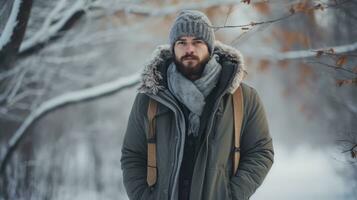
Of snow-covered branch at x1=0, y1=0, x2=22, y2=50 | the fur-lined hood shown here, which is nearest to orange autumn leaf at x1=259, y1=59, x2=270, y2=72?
snow-covered branch at x1=0, y1=0, x2=22, y2=50

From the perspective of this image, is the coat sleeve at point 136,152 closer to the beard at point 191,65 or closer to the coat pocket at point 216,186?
the beard at point 191,65

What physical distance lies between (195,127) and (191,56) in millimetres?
367

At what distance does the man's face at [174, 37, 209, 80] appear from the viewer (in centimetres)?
302

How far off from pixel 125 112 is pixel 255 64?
1179cm

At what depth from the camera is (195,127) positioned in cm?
294

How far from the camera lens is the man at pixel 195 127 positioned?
114 inches

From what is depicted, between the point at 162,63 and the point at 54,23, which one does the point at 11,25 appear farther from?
the point at 54,23

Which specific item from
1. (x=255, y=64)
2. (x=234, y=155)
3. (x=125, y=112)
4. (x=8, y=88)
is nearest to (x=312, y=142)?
(x=125, y=112)

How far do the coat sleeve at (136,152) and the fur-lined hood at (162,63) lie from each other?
0.11 metres

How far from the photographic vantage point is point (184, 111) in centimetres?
299

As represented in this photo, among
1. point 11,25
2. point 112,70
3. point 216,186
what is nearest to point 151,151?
point 216,186

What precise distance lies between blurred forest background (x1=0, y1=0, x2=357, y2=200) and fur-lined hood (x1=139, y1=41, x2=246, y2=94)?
0.97 feet

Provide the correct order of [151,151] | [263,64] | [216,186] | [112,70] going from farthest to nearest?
[112,70], [263,64], [151,151], [216,186]

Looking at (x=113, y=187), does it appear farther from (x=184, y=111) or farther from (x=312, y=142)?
(x=312, y=142)
